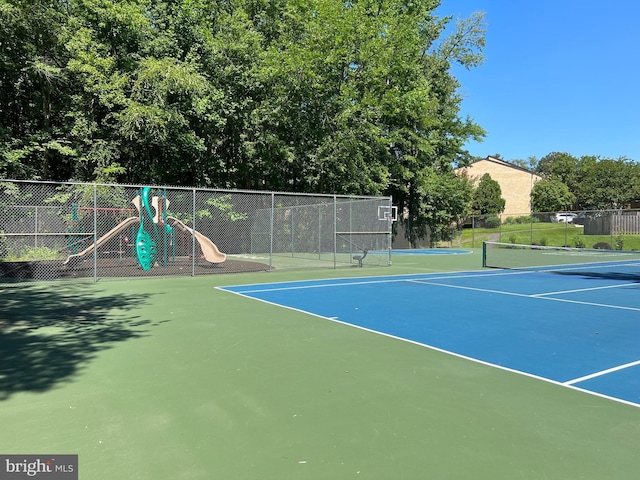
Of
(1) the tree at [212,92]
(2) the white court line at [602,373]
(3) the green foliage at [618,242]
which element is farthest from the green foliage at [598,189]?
(2) the white court line at [602,373]

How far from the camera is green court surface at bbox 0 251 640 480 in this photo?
3.16m

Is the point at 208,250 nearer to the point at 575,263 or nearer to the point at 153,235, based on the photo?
the point at 153,235

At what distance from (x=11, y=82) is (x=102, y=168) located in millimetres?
6188

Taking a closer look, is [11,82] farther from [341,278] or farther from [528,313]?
[528,313]

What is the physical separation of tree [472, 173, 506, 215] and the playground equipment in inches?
2117

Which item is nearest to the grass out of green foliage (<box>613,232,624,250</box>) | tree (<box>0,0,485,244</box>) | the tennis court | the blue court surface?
green foliage (<box>613,232,624,250</box>)

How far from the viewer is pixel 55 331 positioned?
23.4 ft

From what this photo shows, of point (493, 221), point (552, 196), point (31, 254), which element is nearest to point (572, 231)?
point (493, 221)

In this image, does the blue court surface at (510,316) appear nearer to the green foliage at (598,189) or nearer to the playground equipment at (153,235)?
the playground equipment at (153,235)

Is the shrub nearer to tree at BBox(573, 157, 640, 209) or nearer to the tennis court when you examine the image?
the tennis court

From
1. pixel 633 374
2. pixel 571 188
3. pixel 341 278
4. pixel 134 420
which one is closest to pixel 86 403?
pixel 134 420

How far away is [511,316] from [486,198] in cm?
5980

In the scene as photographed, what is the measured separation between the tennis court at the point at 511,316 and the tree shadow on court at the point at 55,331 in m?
3.32

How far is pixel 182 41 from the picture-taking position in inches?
987
